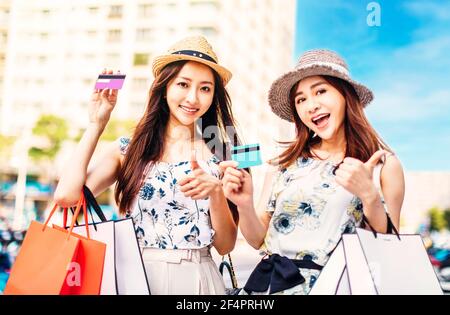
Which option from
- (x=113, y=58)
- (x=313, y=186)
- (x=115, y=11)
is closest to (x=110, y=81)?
(x=313, y=186)

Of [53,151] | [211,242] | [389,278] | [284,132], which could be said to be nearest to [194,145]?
[211,242]

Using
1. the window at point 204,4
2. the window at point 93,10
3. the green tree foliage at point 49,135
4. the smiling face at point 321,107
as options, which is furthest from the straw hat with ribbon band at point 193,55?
the window at point 93,10

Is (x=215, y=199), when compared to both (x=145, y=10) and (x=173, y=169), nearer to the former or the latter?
(x=173, y=169)

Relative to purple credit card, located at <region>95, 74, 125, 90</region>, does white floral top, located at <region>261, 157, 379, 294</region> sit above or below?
below

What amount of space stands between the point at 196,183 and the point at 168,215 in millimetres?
290

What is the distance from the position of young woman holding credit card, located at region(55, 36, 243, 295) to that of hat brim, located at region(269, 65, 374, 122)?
0.57ft

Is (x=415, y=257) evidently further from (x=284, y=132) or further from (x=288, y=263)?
(x=284, y=132)

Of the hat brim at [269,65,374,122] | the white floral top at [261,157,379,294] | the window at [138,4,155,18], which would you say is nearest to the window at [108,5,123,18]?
the window at [138,4,155,18]

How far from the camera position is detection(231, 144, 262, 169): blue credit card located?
1.22m

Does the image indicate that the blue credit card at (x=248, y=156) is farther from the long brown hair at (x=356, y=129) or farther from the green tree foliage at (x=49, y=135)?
the green tree foliage at (x=49, y=135)

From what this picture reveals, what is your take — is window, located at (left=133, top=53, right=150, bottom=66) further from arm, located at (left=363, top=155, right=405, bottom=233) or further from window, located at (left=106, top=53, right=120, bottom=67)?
arm, located at (left=363, top=155, right=405, bottom=233)

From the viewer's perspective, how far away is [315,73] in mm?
1507

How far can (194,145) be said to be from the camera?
1.73 meters

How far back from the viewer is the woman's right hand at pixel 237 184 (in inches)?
50.8
